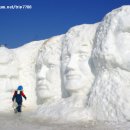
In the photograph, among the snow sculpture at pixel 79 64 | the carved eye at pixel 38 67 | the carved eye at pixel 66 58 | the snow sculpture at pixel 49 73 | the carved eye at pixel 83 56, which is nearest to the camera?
the snow sculpture at pixel 79 64

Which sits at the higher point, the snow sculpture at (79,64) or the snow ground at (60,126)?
the snow sculpture at (79,64)

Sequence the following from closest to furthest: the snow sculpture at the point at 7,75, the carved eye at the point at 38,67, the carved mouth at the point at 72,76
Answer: the carved mouth at the point at 72,76, the snow sculpture at the point at 7,75, the carved eye at the point at 38,67

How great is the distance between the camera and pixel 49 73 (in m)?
12.9

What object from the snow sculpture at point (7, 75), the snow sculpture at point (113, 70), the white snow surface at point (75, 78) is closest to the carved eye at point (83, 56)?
the white snow surface at point (75, 78)

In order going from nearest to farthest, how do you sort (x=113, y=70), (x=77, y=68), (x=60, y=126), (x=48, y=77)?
(x=60, y=126) < (x=113, y=70) < (x=77, y=68) < (x=48, y=77)

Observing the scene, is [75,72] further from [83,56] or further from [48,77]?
[48,77]

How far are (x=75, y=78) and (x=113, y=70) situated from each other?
6.43 ft

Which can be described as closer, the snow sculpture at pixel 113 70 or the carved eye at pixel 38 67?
the snow sculpture at pixel 113 70

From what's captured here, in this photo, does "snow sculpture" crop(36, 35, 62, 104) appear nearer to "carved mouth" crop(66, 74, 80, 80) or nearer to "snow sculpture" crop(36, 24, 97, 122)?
"snow sculpture" crop(36, 24, 97, 122)

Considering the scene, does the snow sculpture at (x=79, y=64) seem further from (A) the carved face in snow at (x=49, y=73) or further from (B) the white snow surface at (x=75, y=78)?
(A) the carved face in snow at (x=49, y=73)

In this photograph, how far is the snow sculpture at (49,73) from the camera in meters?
12.7

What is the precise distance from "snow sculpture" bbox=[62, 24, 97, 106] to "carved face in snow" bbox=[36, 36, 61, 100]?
77 cm

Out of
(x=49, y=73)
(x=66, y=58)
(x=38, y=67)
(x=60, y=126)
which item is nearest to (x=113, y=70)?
(x=60, y=126)

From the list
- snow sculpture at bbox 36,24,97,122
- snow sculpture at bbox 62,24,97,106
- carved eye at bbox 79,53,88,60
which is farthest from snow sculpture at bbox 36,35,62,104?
carved eye at bbox 79,53,88,60
